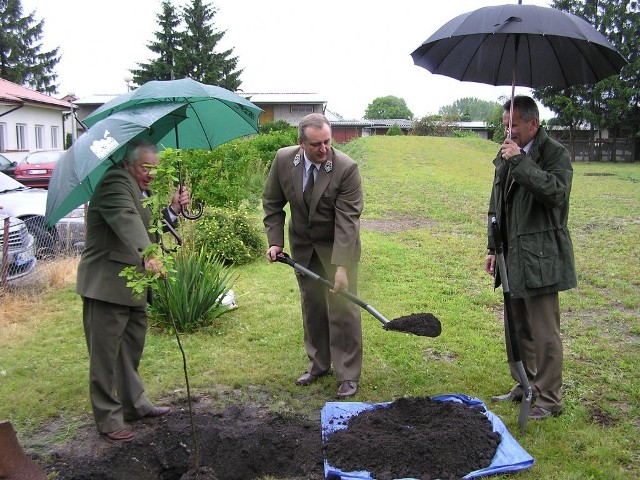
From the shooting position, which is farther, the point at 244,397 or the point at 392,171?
the point at 392,171

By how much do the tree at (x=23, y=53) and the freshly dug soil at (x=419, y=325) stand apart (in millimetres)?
47667

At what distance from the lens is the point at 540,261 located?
404 centimetres

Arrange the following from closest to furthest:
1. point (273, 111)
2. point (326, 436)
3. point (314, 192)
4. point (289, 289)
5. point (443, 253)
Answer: point (326, 436) → point (314, 192) → point (289, 289) → point (443, 253) → point (273, 111)

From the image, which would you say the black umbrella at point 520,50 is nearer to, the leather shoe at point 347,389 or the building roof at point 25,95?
the leather shoe at point 347,389

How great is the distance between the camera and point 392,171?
25.2m

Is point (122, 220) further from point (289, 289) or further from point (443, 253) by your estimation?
point (443, 253)

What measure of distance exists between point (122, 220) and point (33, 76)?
49.5 meters

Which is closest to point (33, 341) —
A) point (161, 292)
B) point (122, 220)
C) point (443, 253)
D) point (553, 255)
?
point (161, 292)

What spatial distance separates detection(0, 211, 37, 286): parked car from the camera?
7426 mm

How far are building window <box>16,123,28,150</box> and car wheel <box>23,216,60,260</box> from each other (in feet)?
80.8

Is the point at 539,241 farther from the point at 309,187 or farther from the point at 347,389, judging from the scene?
the point at 347,389

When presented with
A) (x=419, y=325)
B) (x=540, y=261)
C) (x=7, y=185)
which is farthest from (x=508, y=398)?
(x=7, y=185)

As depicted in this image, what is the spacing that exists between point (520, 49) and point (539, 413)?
2598 mm

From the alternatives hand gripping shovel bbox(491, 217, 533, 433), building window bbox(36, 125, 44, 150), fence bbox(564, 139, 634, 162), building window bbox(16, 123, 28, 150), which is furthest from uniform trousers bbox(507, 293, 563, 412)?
fence bbox(564, 139, 634, 162)
